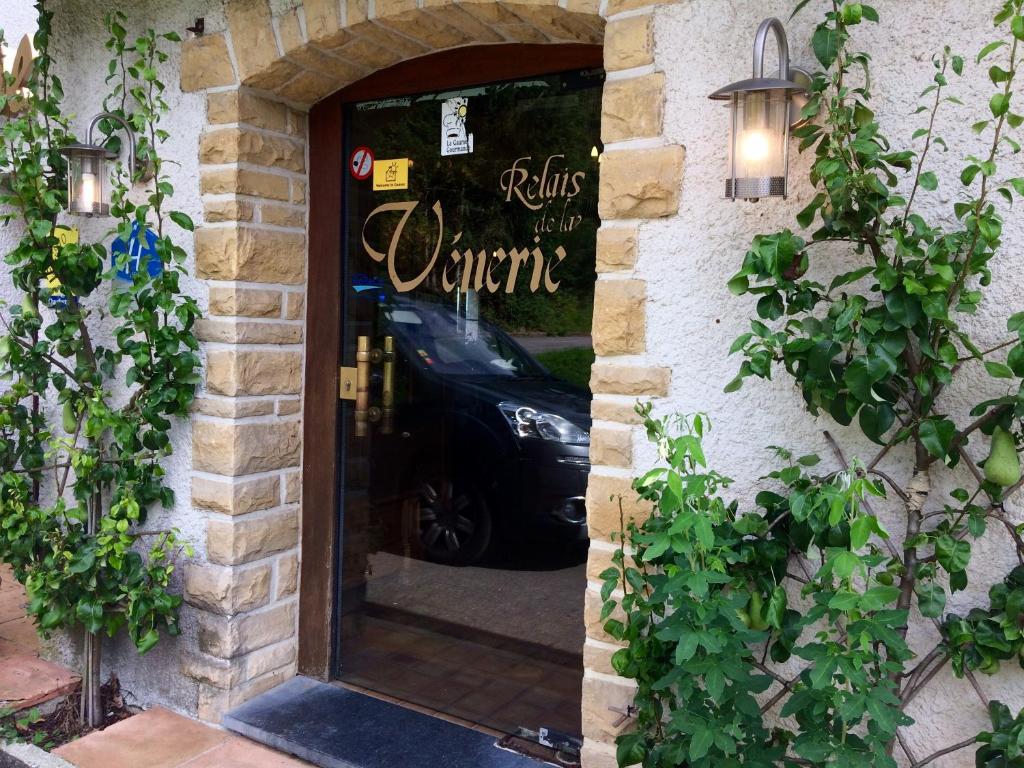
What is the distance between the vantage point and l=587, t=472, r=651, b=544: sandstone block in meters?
2.25

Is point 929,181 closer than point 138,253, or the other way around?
point 929,181

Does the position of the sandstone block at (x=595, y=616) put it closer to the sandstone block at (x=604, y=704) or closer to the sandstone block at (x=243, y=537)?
the sandstone block at (x=604, y=704)

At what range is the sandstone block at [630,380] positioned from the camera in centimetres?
222

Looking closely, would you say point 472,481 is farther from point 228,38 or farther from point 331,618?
point 228,38

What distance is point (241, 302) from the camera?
300cm

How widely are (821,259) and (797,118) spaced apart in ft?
1.05

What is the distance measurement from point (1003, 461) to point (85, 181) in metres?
2.80

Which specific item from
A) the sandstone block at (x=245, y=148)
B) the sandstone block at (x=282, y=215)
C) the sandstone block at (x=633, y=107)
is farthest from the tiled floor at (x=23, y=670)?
the sandstone block at (x=633, y=107)

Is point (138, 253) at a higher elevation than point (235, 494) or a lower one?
higher

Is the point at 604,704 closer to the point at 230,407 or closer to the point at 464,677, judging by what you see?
the point at 464,677

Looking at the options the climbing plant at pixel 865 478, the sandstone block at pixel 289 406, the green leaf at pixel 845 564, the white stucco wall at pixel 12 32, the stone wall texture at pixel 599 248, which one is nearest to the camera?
the green leaf at pixel 845 564

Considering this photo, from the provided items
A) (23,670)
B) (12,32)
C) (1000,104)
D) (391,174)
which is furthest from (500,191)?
(12,32)

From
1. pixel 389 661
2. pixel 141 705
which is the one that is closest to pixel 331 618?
pixel 389 661

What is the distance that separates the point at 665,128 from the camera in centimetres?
220
